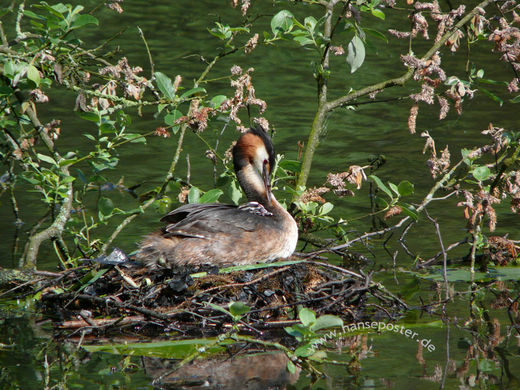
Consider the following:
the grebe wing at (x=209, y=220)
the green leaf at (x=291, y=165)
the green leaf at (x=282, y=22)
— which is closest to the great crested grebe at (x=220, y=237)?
the grebe wing at (x=209, y=220)

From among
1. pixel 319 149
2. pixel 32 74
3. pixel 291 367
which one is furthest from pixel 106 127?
pixel 319 149

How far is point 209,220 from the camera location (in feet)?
20.4

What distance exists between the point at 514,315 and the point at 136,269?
2672 mm

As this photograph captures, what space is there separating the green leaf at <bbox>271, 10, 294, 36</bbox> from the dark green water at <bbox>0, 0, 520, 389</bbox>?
2.04 feet

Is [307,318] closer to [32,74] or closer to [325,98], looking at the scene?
[32,74]

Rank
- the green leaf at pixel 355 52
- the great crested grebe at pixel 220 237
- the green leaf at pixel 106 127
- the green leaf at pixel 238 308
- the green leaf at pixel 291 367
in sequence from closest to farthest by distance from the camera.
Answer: the green leaf at pixel 291 367
the green leaf at pixel 238 308
the green leaf at pixel 106 127
the great crested grebe at pixel 220 237
the green leaf at pixel 355 52

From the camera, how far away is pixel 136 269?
607 cm

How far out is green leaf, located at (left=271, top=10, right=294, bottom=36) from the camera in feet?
21.2

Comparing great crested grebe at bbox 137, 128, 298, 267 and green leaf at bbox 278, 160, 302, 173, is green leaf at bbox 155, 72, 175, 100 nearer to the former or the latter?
great crested grebe at bbox 137, 128, 298, 267

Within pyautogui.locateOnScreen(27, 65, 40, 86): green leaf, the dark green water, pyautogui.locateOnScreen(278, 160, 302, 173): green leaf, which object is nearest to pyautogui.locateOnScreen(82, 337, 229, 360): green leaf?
the dark green water

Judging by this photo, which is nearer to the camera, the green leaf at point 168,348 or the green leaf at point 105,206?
the green leaf at point 168,348

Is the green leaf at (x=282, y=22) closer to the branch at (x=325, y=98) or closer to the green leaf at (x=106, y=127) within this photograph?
the branch at (x=325, y=98)

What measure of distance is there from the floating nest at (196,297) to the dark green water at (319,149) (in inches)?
11.9

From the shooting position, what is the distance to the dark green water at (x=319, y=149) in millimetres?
4875
